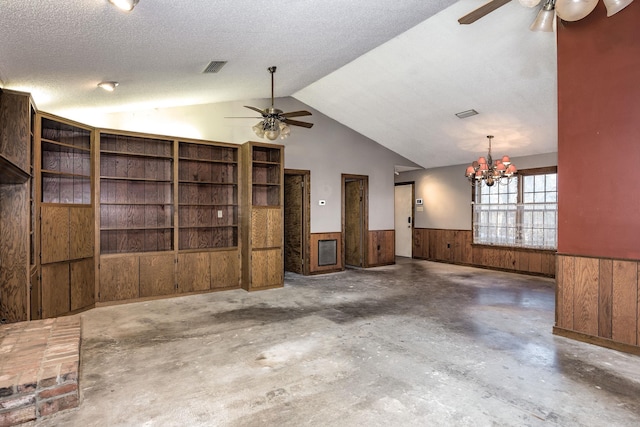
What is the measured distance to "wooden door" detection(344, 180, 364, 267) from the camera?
8.14m

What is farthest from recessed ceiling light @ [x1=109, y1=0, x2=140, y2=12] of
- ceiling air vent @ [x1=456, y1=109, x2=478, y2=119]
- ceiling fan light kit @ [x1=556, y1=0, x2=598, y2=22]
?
ceiling air vent @ [x1=456, y1=109, x2=478, y2=119]

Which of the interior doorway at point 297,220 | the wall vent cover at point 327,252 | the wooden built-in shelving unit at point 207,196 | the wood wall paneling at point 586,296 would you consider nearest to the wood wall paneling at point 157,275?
the wooden built-in shelving unit at point 207,196

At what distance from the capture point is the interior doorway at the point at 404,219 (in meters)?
9.83

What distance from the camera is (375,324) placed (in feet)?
12.9

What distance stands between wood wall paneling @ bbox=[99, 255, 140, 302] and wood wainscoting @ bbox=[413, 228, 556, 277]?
701 centimetres

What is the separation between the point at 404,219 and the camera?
10094 millimetres

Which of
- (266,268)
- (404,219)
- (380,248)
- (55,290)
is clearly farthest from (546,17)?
(404,219)

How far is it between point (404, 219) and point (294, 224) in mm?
4035

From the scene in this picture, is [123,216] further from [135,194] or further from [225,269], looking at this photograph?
[225,269]

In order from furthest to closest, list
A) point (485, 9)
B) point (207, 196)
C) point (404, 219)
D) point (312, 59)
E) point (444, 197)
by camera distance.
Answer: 1. point (404, 219)
2. point (444, 197)
3. point (207, 196)
4. point (312, 59)
5. point (485, 9)

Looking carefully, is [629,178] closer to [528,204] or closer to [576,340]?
[576,340]

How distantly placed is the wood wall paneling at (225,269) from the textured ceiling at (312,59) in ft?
8.35

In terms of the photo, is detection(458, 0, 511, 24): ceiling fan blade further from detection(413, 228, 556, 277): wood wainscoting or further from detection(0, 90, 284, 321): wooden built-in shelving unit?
detection(413, 228, 556, 277): wood wainscoting

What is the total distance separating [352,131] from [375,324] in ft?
16.2
